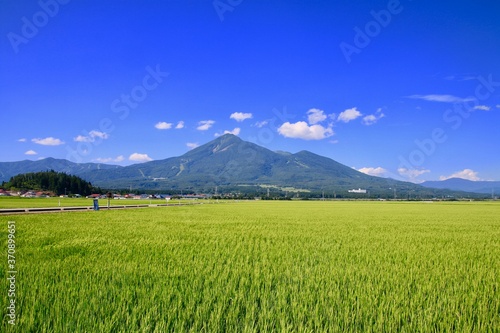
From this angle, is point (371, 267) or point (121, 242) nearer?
point (371, 267)

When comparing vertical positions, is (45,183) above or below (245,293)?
above

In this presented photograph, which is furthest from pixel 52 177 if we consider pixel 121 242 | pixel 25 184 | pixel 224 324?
pixel 224 324

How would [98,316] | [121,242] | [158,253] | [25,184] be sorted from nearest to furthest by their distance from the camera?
1. [98,316]
2. [158,253]
3. [121,242]
4. [25,184]

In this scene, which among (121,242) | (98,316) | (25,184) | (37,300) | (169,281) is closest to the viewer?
(98,316)

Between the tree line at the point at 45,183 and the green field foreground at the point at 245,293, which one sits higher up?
the tree line at the point at 45,183

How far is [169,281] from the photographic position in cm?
538

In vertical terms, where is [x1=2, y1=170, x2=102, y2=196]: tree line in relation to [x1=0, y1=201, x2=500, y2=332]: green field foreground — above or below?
above

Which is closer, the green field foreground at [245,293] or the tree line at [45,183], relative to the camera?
the green field foreground at [245,293]

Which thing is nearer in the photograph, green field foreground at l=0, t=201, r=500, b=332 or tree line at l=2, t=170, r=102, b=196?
green field foreground at l=0, t=201, r=500, b=332

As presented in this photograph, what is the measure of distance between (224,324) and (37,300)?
229 centimetres

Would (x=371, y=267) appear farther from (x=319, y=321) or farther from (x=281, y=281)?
(x=319, y=321)

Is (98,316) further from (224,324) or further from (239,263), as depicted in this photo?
(239,263)

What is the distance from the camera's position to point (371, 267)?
23.0ft

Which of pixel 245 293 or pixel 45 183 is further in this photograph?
pixel 45 183
